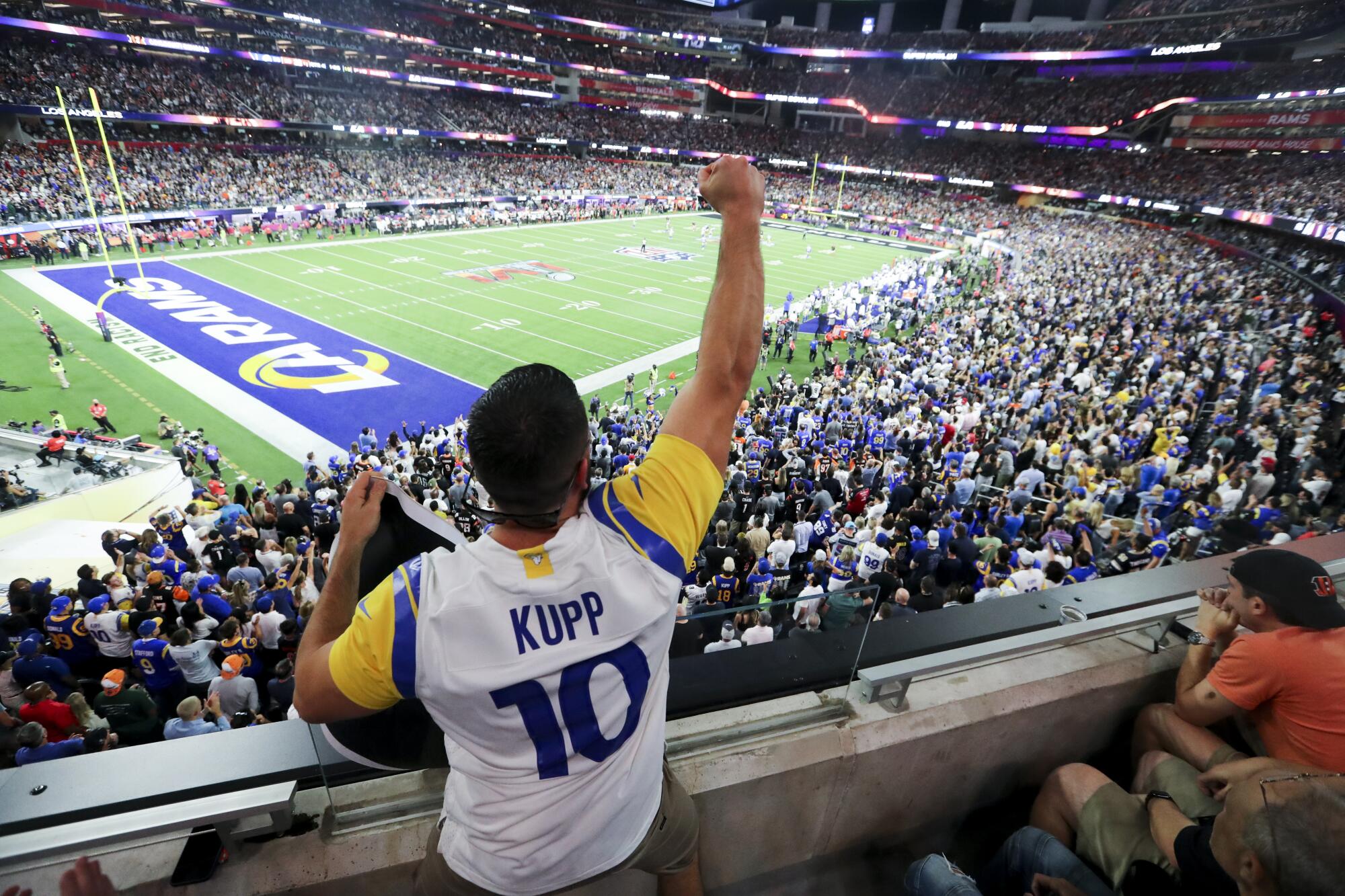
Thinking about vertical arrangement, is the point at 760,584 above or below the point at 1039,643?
below

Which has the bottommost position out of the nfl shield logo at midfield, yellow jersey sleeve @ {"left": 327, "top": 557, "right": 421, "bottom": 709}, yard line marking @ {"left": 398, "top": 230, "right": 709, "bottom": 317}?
yard line marking @ {"left": 398, "top": 230, "right": 709, "bottom": 317}

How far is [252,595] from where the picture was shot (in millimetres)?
7035

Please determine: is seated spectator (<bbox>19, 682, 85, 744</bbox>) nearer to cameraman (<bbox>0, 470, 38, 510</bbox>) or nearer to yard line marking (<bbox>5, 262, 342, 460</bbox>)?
cameraman (<bbox>0, 470, 38, 510</bbox>)

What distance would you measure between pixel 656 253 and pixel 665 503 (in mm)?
38419

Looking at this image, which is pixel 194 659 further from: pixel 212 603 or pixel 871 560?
pixel 871 560

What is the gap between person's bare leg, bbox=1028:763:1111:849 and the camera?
7.25 feet

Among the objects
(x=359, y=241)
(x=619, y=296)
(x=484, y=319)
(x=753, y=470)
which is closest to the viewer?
(x=753, y=470)

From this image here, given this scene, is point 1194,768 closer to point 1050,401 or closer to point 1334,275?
point 1050,401

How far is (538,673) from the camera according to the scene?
117 centimetres

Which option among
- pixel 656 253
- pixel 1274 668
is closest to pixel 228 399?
pixel 1274 668

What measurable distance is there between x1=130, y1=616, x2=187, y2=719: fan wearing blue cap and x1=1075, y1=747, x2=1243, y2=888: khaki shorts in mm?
6584

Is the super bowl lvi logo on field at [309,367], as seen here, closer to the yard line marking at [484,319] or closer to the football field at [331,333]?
the football field at [331,333]

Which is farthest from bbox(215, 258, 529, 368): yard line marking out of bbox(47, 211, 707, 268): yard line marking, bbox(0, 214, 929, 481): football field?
bbox(47, 211, 707, 268): yard line marking

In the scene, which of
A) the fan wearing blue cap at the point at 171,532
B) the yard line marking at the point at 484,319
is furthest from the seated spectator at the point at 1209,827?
the yard line marking at the point at 484,319
